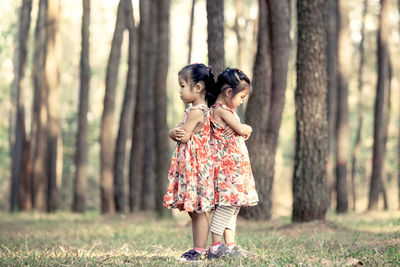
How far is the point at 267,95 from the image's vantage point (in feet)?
34.7

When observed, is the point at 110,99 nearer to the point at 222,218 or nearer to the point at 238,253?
the point at 222,218

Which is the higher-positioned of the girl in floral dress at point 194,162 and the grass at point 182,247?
the girl in floral dress at point 194,162

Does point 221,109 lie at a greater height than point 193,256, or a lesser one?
greater

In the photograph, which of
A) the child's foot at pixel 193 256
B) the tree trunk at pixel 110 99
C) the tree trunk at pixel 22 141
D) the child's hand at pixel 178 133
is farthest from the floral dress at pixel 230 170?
the tree trunk at pixel 22 141

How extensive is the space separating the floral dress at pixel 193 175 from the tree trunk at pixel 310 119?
13.6 ft

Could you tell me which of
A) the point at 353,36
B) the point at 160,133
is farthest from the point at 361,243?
the point at 353,36

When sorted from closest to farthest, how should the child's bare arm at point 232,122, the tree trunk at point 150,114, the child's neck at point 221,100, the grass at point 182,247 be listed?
the grass at point 182,247, the child's bare arm at point 232,122, the child's neck at point 221,100, the tree trunk at point 150,114

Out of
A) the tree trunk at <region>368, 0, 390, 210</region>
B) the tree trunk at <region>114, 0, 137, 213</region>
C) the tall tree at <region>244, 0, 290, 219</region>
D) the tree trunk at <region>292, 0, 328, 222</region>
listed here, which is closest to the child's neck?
the tree trunk at <region>292, 0, 328, 222</region>

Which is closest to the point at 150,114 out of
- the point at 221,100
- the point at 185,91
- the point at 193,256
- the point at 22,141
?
the point at 22,141

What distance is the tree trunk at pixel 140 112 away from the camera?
48.6ft

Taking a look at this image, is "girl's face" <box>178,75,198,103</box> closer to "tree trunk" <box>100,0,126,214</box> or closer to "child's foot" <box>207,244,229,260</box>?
"child's foot" <box>207,244,229,260</box>

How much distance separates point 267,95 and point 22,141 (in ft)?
39.5

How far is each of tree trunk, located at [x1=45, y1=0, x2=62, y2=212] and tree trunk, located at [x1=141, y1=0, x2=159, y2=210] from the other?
348 centimetres

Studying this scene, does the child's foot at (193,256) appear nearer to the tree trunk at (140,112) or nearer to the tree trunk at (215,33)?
the tree trunk at (215,33)
